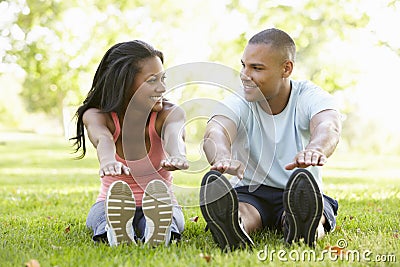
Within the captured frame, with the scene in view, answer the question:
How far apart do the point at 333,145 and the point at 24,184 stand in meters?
5.46

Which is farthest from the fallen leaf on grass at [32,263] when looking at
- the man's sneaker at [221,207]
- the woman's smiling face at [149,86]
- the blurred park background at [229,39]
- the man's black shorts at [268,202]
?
the blurred park background at [229,39]

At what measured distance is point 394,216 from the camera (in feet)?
12.4

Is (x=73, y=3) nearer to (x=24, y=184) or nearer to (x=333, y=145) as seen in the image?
(x=24, y=184)

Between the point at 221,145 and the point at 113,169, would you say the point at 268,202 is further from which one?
the point at 113,169

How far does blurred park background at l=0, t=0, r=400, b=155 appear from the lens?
11062 mm

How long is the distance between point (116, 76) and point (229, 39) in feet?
41.2

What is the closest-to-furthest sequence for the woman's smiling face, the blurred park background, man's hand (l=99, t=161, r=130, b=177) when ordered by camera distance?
1. man's hand (l=99, t=161, r=130, b=177)
2. the woman's smiling face
3. the blurred park background

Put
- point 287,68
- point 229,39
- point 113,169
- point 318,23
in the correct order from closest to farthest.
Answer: point 113,169 < point 287,68 < point 318,23 < point 229,39

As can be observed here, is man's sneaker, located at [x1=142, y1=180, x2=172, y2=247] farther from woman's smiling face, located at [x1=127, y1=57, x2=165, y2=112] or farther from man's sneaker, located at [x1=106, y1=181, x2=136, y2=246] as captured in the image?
woman's smiling face, located at [x1=127, y1=57, x2=165, y2=112]

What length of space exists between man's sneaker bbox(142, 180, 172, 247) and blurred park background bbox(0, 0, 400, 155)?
2.46 m

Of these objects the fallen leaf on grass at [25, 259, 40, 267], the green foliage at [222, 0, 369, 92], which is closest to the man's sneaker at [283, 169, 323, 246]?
the fallen leaf on grass at [25, 259, 40, 267]

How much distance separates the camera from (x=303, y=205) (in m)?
2.40

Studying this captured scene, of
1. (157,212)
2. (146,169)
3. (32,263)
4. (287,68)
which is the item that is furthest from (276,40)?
(32,263)

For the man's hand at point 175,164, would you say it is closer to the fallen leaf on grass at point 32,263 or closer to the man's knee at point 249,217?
the man's knee at point 249,217
